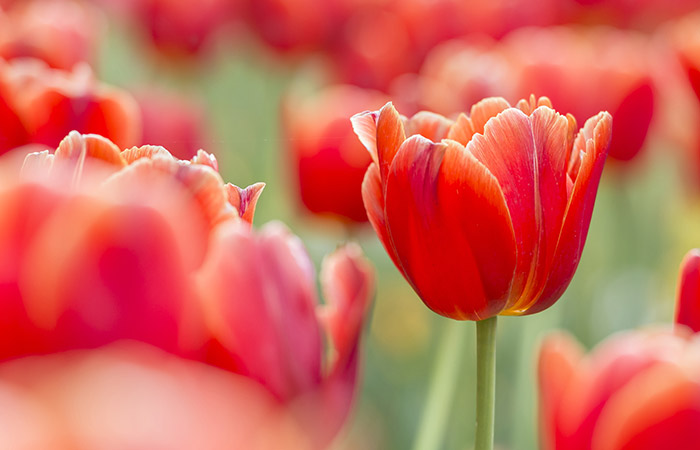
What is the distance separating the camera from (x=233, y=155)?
2.85ft

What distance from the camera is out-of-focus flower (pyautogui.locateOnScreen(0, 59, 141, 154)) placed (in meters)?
0.36

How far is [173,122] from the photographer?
58 centimetres

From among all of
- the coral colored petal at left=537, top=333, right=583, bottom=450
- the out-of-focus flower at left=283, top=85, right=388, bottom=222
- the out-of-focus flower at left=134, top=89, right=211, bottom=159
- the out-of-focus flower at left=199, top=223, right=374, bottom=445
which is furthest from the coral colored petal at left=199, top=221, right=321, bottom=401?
the out-of-focus flower at left=283, top=85, right=388, bottom=222

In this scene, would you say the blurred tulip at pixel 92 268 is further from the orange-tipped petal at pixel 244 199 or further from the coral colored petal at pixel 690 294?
the coral colored petal at pixel 690 294

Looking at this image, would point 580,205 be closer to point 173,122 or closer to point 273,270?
point 273,270

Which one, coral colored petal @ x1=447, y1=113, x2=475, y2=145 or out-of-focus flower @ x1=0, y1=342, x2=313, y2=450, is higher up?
coral colored petal @ x1=447, y1=113, x2=475, y2=145

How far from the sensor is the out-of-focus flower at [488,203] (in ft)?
0.95

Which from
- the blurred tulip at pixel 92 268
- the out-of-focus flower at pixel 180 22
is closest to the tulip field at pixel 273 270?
the blurred tulip at pixel 92 268

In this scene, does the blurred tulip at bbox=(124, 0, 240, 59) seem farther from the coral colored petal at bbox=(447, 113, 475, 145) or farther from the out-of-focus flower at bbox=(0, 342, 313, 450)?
the out-of-focus flower at bbox=(0, 342, 313, 450)

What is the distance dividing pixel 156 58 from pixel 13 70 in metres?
0.61

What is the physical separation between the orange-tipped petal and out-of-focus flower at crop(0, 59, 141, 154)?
0.11m

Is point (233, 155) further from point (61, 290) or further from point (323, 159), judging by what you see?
point (61, 290)

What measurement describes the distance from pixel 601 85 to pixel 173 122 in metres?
0.30

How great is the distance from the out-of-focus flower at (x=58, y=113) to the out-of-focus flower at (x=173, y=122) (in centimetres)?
10
